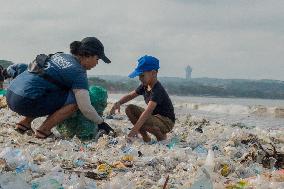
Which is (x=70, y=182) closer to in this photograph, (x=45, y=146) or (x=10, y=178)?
(x=10, y=178)

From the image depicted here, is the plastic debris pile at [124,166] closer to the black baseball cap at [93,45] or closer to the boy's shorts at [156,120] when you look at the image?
the boy's shorts at [156,120]

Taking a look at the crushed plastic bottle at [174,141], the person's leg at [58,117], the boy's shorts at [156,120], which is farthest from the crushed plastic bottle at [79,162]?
the boy's shorts at [156,120]

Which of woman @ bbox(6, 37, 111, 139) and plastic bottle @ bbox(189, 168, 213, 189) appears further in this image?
woman @ bbox(6, 37, 111, 139)

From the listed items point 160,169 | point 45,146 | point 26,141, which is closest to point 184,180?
point 160,169

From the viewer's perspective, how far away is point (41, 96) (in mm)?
5777

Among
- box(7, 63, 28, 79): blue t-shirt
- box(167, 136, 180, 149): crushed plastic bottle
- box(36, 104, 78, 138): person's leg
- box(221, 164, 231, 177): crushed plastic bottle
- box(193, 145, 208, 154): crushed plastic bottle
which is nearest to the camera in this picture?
box(221, 164, 231, 177): crushed plastic bottle

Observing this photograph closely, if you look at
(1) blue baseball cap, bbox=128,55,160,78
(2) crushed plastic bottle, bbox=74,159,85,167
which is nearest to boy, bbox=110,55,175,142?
(1) blue baseball cap, bbox=128,55,160,78

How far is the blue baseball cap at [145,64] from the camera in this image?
20.6 feet

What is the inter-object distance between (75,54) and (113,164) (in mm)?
2031

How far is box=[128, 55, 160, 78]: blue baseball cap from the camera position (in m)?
6.27

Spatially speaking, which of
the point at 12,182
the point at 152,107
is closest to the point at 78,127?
the point at 152,107

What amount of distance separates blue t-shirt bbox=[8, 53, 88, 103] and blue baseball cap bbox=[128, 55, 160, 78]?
0.78 m

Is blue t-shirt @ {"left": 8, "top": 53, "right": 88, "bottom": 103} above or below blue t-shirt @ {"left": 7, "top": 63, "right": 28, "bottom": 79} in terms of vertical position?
above

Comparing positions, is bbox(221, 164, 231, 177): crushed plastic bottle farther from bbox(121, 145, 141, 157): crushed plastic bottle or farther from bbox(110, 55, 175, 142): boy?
bbox(110, 55, 175, 142): boy
